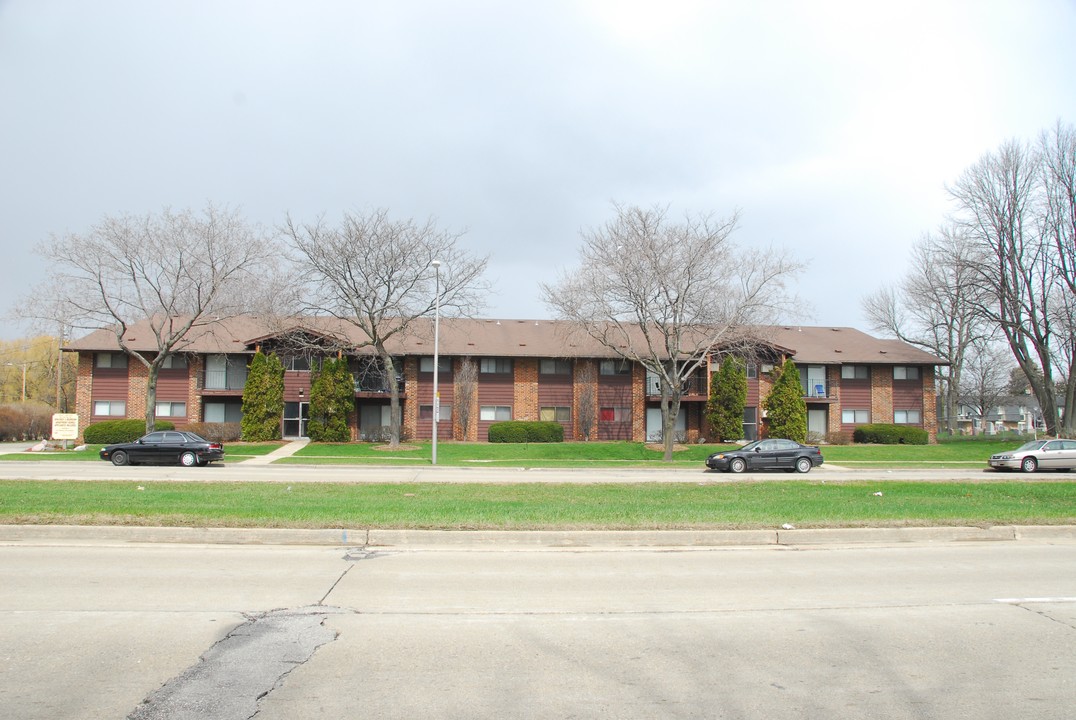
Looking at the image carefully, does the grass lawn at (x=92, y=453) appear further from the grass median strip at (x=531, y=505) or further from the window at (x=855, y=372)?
the window at (x=855, y=372)

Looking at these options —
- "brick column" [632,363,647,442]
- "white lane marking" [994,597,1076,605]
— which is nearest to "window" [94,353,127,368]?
"brick column" [632,363,647,442]

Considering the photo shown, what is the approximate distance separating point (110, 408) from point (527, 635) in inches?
1784

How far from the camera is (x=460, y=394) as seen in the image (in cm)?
4481

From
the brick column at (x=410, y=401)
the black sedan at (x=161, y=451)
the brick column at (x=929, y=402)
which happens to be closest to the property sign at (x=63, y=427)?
the black sedan at (x=161, y=451)

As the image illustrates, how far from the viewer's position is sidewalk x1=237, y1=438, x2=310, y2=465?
32166mm

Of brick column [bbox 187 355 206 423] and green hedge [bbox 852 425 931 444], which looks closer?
brick column [bbox 187 355 206 423]

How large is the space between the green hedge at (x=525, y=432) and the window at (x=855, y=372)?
19154mm

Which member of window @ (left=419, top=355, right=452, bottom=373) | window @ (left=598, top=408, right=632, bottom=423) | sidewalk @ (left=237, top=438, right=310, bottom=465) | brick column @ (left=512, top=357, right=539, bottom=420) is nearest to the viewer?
sidewalk @ (left=237, top=438, right=310, bottom=465)

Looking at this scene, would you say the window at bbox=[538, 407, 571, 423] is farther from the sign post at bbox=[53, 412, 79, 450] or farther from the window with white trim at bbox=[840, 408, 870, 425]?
the sign post at bbox=[53, 412, 79, 450]

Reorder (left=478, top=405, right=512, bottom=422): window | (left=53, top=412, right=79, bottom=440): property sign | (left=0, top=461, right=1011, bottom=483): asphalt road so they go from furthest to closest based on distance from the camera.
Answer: (left=478, top=405, right=512, bottom=422): window, (left=53, top=412, right=79, bottom=440): property sign, (left=0, top=461, right=1011, bottom=483): asphalt road

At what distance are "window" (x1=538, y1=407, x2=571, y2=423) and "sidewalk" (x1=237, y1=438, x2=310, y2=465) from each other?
13.6 meters

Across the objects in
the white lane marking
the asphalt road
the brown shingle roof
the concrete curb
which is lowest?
the asphalt road

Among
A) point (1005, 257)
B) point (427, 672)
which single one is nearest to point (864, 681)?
Result: point (427, 672)

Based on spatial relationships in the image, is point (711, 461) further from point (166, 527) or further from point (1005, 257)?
point (1005, 257)
